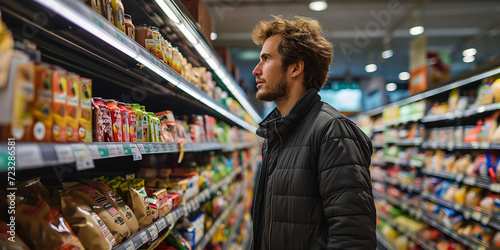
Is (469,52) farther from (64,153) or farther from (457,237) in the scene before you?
(64,153)

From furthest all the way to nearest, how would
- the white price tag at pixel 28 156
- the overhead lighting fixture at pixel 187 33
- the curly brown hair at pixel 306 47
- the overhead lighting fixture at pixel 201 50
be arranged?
the overhead lighting fixture at pixel 201 50
the overhead lighting fixture at pixel 187 33
the curly brown hair at pixel 306 47
the white price tag at pixel 28 156

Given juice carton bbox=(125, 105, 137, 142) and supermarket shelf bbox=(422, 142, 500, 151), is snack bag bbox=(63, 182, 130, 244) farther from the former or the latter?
supermarket shelf bbox=(422, 142, 500, 151)

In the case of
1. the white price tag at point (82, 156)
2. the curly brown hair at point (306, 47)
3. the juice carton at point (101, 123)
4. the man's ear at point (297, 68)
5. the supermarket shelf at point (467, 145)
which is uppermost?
the curly brown hair at point (306, 47)

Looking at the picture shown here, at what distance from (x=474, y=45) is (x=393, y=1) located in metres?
5.49

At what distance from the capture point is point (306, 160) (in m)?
1.50

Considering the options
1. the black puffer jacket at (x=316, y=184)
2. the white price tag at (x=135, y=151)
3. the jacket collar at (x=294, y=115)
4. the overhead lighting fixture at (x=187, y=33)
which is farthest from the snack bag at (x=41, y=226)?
the overhead lighting fixture at (x=187, y=33)

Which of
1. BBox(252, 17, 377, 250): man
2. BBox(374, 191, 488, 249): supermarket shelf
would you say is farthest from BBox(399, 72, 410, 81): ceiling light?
BBox(252, 17, 377, 250): man

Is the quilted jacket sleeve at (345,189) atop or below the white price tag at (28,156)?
below

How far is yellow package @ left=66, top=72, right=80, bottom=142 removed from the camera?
97cm

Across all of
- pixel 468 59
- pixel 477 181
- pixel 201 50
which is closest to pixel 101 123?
pixel 201 50

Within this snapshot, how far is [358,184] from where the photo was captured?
135 cm

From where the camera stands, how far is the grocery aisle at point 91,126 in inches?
32.9

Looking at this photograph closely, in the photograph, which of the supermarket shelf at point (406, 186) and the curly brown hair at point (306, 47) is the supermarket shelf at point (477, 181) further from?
the curly brown hair at point (306, 47)

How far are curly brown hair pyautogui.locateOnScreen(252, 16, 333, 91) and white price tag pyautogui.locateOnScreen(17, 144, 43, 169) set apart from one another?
1.22 m
